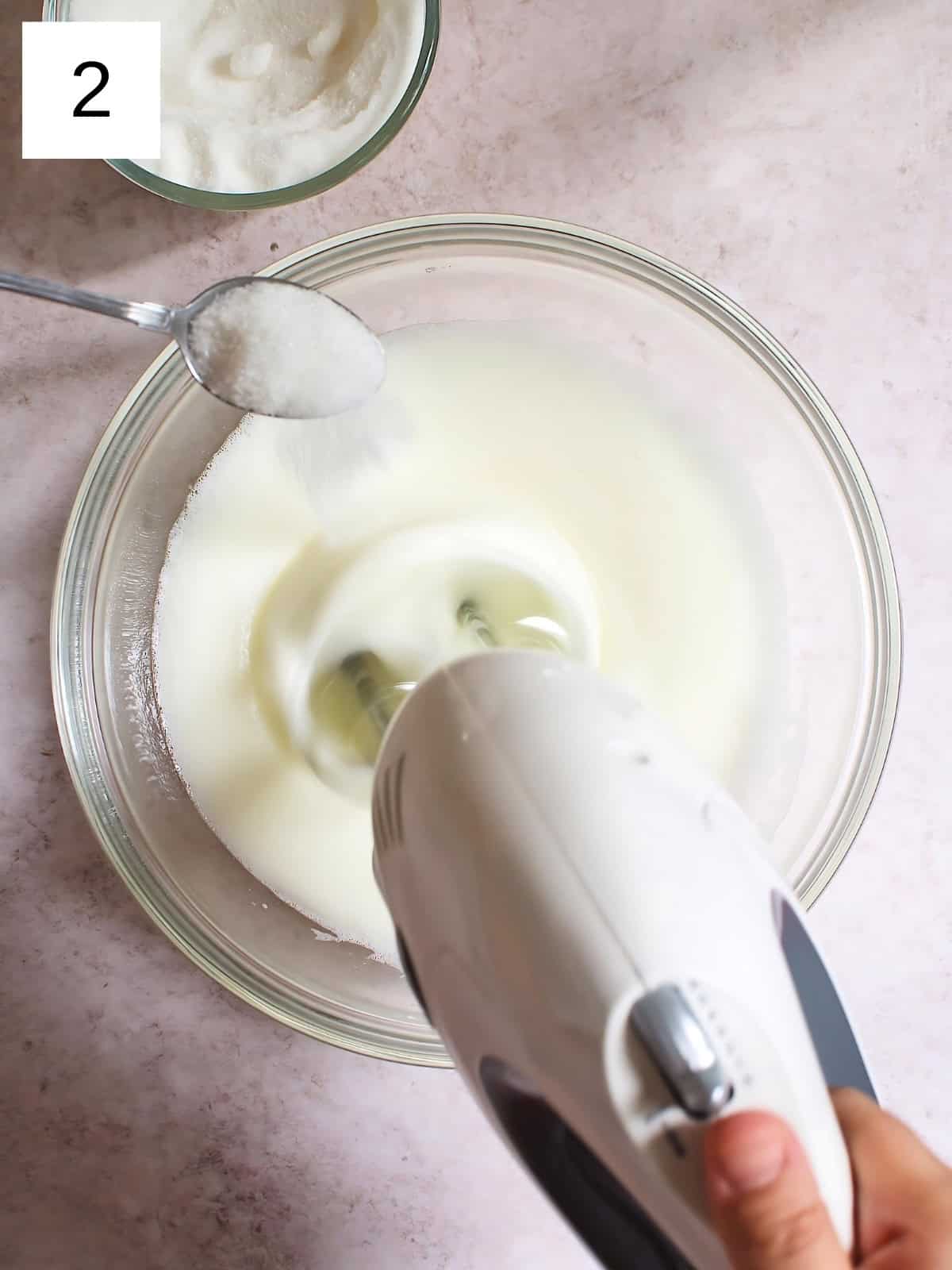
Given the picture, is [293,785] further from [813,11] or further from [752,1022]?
[813,11]

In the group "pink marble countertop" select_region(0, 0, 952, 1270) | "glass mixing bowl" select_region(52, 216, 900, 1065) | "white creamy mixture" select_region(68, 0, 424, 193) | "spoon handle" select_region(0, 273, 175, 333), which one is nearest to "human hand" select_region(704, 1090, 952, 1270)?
"glass mixing bowl" select_region(52, 216, 900, 1065)

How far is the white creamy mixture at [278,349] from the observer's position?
24.4 inches

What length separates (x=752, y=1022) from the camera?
1.28 feet

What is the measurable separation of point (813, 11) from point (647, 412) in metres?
0.34

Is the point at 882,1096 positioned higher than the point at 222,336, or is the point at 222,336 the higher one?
the point at 222,336

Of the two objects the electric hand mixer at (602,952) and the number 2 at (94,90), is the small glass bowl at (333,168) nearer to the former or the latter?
the number 2 at (94,90)

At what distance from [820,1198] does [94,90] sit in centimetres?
78

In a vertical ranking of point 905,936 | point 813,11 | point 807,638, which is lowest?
point 905,936

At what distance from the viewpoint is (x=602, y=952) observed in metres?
0.39

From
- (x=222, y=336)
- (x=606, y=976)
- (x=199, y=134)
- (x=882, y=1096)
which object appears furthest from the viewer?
(x=882, y=1096)

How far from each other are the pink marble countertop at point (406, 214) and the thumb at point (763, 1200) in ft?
1.54

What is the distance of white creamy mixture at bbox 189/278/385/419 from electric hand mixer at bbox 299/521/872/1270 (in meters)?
0.24

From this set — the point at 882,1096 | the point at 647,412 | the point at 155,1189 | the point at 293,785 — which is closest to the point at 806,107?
the point at 647,412

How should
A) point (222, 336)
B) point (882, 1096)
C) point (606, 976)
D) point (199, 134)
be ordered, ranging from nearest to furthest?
1. point (606, 976)
2. point (222, 336)
3. point (199, 134)
4. point (882, 1096)
